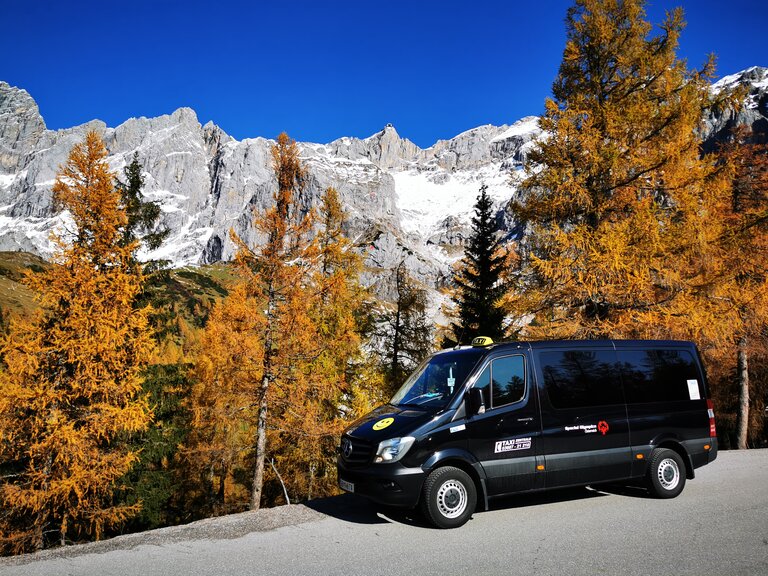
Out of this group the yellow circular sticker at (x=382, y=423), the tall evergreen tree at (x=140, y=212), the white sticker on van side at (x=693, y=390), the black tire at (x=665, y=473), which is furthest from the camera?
the tall evergreen tree at (x=140, y=212)

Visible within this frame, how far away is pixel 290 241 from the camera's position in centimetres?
1405

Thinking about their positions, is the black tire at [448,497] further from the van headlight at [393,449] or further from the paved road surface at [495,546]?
the van headlight at [393,449]

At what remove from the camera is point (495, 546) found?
208 inches

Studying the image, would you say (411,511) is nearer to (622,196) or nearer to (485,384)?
(485,384)

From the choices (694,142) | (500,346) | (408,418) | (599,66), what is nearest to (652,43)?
(599,66)

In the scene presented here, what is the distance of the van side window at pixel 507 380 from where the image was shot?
644 cm

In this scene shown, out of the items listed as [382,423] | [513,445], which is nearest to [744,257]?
[513,445]

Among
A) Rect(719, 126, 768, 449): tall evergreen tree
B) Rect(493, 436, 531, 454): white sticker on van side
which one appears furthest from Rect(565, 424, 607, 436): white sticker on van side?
Rect(719, 126, 768, 449): tall evergreen tree

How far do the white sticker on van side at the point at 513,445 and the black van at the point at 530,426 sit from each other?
0.01 meters

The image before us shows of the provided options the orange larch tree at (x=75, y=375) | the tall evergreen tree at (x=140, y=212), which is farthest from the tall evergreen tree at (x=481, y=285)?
the tall evergreen tree at (x=140, y=212)

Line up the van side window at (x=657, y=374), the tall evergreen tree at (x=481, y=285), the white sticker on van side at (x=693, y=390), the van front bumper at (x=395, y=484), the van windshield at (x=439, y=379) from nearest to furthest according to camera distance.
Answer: the van front bumper at (x=395, y=484) < the van windshield at (x=439, y=379) < the van side window at (x=657, y=374) < the white sticker on van side at (x=693, y=390) < the tall evergreen tree at (x=481, y=285)

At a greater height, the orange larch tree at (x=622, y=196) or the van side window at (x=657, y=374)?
the orange larch tree at (x=622, y=196)

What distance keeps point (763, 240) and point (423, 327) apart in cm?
1328

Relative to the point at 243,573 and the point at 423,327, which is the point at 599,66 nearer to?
the point at 423,327
